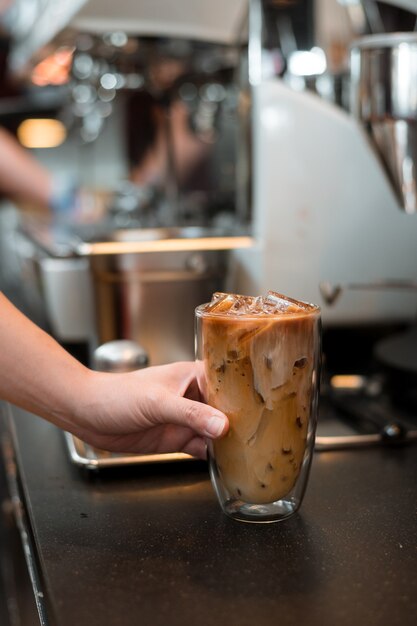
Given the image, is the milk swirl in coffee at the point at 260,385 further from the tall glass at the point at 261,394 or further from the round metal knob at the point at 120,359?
the round metal knob at the point at 120,359

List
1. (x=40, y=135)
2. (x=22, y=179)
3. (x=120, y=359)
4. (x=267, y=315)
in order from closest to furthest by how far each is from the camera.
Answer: (x=267, y=315)
(x=120, y=359)
(x=22, y=179)
(x=40, y=135)

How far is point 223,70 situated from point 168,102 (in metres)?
0.18

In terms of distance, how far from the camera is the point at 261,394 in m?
0.65

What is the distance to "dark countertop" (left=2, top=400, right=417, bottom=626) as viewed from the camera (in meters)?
0.55

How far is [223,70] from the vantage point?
60.2 inches

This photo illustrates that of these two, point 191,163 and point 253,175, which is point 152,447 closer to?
point 253,175

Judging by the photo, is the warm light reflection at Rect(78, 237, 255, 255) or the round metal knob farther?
the warm light reflection at Rect(78, 237, 255, 255)

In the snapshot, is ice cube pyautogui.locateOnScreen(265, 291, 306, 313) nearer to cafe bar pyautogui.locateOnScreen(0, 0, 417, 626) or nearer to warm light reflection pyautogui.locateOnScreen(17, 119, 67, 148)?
cafe bar pyautogui.locateOnScreen(0, 0, 417, 626)

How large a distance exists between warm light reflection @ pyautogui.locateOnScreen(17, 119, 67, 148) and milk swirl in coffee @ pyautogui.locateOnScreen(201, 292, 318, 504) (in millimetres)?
3449

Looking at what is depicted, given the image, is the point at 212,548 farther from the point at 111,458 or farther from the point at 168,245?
the point at 168,245

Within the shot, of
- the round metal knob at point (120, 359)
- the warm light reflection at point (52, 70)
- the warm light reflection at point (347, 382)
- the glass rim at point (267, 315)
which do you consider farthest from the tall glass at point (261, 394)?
the warm light reflection at point (52, 70)

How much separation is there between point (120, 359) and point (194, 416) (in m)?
0.27

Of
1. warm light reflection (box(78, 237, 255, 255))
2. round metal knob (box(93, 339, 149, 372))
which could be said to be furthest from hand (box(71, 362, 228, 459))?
warm light reflection (box(78, 237, 255, 255))

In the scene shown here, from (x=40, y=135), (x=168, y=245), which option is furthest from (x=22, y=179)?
(x=40, y=135)
